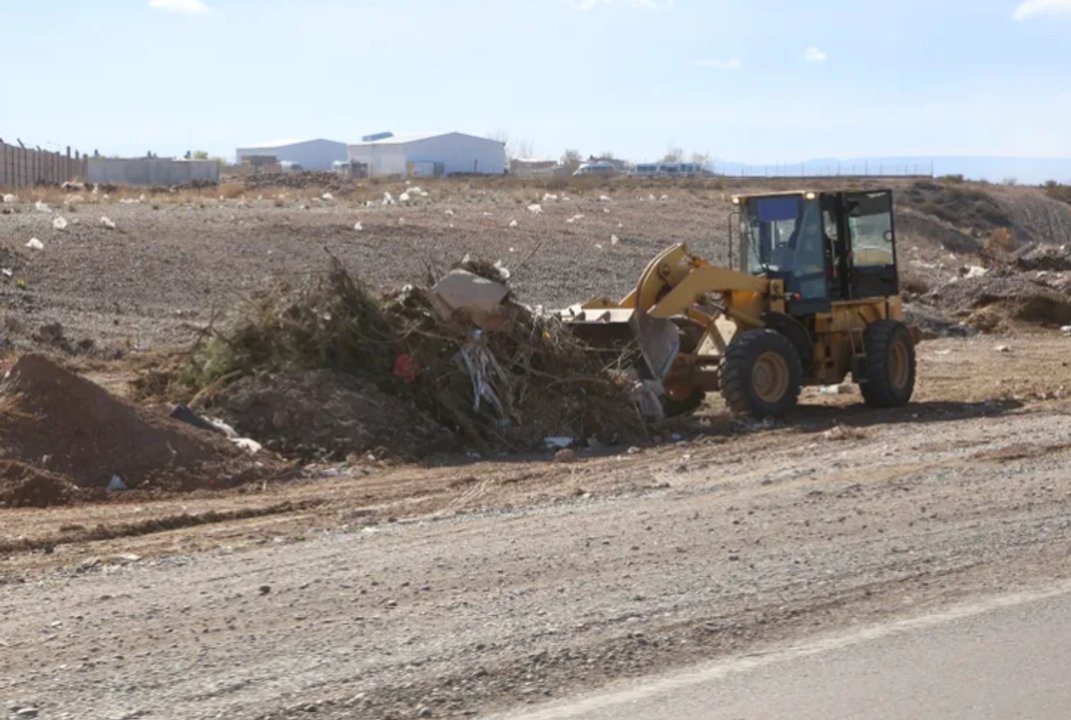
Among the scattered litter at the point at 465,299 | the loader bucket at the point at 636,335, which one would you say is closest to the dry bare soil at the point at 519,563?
the loader bucket at the point at 636,335

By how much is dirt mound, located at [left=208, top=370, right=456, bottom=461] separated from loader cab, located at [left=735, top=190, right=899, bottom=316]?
4.46 metres

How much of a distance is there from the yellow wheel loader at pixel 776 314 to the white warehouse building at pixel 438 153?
9898cm

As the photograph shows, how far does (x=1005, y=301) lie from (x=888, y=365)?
1479 cm

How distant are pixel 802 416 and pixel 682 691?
11.5 meters

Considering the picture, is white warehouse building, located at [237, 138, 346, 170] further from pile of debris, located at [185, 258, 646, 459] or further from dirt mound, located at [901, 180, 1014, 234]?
pile of debris, located at [185, 258, 646, 459]

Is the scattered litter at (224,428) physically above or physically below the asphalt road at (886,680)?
above

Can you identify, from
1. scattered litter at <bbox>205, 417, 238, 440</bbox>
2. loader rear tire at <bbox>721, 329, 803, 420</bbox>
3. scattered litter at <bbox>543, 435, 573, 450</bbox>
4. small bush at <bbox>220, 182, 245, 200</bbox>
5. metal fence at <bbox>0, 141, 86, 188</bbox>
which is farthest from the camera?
metal fence at <bbox>0, 141, 86, 188</bbox>

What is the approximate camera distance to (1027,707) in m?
6.98

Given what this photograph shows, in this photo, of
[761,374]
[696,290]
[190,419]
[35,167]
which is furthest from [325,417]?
[35,167]

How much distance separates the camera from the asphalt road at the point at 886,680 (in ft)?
22.6

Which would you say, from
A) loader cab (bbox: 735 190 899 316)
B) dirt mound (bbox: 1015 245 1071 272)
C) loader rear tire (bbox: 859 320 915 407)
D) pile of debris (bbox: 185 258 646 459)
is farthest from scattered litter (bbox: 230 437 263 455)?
dirt mound (bbox: 1015 245 1071 272)

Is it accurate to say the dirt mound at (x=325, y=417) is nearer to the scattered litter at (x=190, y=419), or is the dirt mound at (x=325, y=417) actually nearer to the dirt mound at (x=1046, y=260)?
the scattered litter at (x=190, y=419)

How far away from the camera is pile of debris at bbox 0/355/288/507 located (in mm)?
13469

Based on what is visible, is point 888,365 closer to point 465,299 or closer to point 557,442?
point 557,442
